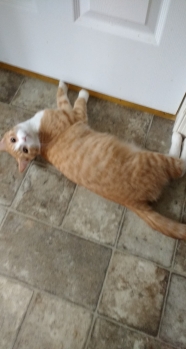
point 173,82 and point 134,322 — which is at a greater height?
point 173,82

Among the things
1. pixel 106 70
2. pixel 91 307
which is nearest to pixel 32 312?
pixel 91 307

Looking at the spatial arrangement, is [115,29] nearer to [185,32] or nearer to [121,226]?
[185,32]

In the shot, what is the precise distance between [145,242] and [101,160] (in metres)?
0.44

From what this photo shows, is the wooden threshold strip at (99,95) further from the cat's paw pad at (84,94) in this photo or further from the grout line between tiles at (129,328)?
the grout line between tiles at (129,328)

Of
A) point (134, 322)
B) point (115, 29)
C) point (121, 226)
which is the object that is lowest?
point (134, 322)

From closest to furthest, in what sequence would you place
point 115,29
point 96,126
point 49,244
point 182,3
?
point 182,3 → point 115,29 → point 49,244 → point 96,126

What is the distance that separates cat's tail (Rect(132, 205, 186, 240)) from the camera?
122cm

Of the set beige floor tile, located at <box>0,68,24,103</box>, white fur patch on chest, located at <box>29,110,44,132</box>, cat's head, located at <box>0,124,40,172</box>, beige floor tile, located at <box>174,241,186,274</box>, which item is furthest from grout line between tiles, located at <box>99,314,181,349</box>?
beige floor tile, located at <box>0,68,24,103</box>

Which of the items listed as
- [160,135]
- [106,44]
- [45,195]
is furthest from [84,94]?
[45,195]

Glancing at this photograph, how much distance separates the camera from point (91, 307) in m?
1.25

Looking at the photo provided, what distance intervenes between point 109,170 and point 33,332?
2.46ft

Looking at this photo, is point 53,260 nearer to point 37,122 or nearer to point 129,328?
point 129,328

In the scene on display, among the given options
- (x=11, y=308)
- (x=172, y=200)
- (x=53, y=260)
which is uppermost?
(x=172, y=200)

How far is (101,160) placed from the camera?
122 cm
